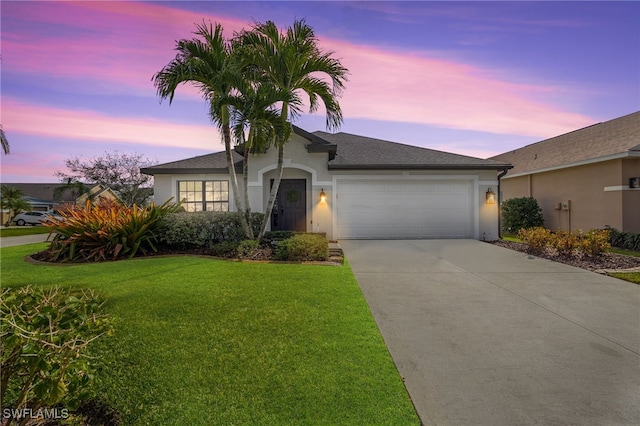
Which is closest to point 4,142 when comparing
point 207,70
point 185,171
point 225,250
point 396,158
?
point 185,171

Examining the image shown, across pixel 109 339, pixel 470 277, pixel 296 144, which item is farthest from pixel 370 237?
pixel 109 339

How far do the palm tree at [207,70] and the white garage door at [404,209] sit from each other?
5534 mm

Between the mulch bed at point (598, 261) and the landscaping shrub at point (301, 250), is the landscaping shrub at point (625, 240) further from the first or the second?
the landscaping shrub at point (301, 250)

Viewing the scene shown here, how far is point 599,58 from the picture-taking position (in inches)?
390

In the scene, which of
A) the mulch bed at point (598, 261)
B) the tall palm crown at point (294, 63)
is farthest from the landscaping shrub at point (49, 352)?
the mulch bed at point (598, 261)

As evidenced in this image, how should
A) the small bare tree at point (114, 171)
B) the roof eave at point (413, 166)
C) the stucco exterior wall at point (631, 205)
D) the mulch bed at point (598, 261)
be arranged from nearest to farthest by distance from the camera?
the mulch bed at point (598, 261), the stucco exterior wall at point (631, 205), the roof eave at point (413, 166), the small bare tree at point (114, 171)

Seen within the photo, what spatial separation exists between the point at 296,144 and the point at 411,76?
16.0ft

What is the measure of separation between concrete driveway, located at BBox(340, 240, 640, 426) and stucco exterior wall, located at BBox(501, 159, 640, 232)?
662 centimetres

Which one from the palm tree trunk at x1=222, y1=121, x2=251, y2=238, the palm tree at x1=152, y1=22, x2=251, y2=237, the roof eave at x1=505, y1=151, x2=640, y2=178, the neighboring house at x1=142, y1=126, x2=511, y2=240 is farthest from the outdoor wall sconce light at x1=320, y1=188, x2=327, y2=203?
the roof eave at x1=505, y1=151, x2=640, y2=178

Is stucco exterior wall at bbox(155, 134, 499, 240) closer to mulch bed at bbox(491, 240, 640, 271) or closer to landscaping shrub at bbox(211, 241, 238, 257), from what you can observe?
landscaping shrub at bbox(211, 241, 238, 257)

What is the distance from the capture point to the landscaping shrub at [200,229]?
335 inches

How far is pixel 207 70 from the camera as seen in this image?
25.2ft

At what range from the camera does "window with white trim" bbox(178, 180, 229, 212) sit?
11.9 m

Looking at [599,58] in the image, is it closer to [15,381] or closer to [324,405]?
[324,405]
